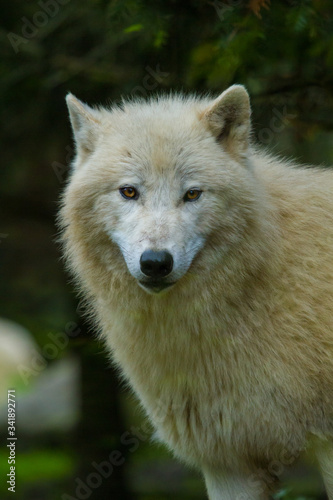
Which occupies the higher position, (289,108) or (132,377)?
(289,108)

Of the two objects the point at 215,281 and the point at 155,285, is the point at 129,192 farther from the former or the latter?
the point at 215,281

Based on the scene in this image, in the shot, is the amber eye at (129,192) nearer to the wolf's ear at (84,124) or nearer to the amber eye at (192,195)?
the amber eye at (192,195)

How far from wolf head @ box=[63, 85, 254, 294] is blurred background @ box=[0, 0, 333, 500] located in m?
0.99

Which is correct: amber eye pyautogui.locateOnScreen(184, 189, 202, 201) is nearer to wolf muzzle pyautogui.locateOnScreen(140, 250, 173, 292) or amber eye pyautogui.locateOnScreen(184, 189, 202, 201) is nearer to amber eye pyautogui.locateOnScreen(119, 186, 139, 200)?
amber eye pyautogui.locateOnScreen(119, 186, 139, 200)

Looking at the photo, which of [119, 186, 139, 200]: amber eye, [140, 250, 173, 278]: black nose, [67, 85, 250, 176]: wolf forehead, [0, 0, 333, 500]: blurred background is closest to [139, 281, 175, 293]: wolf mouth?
[140, 250, 173, 278]: black nose

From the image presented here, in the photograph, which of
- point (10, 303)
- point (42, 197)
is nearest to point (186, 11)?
point (42, 197)

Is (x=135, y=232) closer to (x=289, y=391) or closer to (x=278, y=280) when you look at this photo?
(x=278, y=280)

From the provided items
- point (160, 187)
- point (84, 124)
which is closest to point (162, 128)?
point (160, 187)

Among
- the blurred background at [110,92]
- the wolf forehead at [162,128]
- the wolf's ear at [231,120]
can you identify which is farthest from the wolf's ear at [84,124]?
the blurred background at [110,92]

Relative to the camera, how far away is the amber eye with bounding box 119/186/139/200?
15.2ft

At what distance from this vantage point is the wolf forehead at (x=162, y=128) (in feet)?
15.4

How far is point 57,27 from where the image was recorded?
8195 millimetres

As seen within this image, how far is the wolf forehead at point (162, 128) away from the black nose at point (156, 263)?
687 millimetres

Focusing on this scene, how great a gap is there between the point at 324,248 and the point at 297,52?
108 inches
